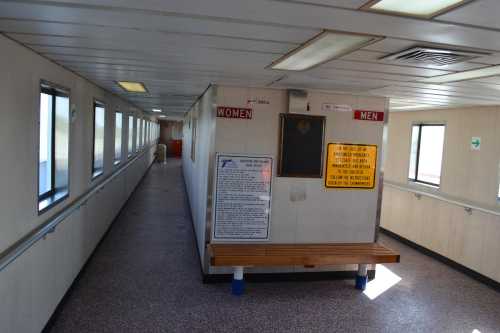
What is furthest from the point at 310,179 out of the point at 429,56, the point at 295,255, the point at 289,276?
the point at 429,56

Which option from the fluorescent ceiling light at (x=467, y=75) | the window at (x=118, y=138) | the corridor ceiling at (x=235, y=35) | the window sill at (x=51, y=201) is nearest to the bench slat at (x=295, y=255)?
the window sill at (x=51, y=201)

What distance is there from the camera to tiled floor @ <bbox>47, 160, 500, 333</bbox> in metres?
3.92

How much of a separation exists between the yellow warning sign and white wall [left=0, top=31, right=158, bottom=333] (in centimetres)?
305

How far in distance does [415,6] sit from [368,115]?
11.7ft

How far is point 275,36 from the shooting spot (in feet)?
7.38

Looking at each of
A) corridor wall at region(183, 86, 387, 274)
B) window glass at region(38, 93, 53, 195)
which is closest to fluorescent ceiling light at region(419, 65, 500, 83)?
corridor wall at region(183, 86, 387, 274)

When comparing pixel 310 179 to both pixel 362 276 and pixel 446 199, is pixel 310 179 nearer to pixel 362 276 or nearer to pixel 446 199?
pixel 362 276

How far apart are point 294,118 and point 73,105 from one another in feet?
8.25

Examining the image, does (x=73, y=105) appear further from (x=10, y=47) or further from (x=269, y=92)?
(x=269, y=92)

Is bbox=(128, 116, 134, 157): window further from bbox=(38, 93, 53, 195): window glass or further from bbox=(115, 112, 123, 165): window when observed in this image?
bbox=(38, 93, 53, 195): window glass

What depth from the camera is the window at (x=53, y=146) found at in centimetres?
368

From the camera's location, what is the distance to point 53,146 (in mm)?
3879

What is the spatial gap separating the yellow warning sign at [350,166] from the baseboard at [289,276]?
1174 mm

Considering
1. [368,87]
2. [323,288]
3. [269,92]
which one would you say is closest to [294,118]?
[269,92]
